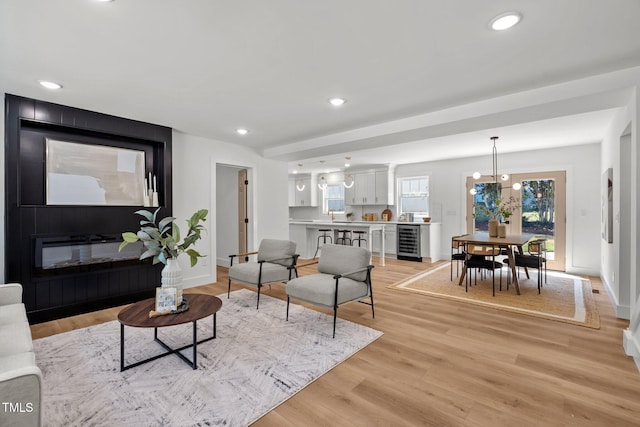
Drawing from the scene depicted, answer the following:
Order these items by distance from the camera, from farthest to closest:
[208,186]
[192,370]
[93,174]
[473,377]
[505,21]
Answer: [208,186]
[93,174]
[192,370]
[473,377]
[505,21]

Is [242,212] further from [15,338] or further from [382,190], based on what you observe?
[15,338]

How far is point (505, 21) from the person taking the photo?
1.97m

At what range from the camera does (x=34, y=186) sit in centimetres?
352

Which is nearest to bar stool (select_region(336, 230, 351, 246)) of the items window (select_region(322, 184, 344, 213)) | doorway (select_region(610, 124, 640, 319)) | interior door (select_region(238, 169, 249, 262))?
window (select_region(322, 184, 344, 213))

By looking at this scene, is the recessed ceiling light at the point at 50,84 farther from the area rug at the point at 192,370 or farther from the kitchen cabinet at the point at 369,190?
the kitchen cabinet at the point at 369,190

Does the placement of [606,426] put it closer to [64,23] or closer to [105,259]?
[64,23]

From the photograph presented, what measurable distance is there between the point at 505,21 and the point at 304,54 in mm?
1416

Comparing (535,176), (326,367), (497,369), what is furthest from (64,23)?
(535,176)

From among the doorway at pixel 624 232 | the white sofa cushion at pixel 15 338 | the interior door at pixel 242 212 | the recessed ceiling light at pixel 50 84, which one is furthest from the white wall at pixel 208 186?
the doorway at pixel 624 232

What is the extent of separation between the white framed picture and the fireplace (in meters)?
2.06

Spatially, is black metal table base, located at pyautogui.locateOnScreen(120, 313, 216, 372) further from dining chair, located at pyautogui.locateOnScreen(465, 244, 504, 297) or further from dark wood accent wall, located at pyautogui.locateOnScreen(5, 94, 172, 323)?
dining chair, located at pyautogui.locateOnScreen(465, 244, 504, 297)

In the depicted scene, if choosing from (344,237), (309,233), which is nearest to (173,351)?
(344,237)

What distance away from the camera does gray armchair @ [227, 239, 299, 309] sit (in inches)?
156

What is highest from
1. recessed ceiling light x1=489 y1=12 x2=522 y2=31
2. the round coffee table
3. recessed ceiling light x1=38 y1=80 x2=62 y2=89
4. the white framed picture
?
recessed ceiling light x1=38 y1=80 x2=62 y2=89
